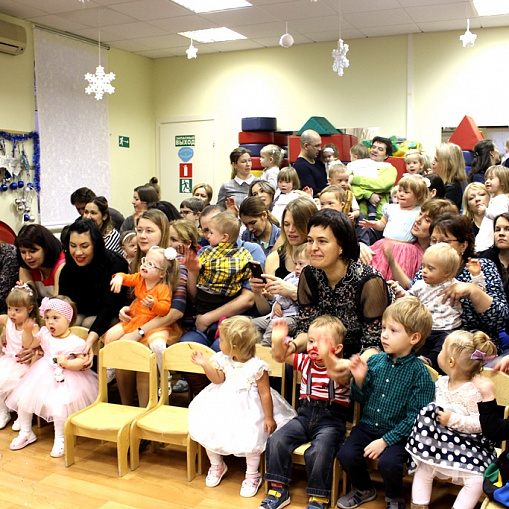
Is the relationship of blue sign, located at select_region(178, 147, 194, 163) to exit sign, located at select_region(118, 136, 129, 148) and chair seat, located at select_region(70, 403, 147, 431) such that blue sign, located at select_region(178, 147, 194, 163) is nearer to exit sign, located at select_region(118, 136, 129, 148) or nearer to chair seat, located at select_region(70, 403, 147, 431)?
exit sign, located at select_region(118, 136, 129, 148)

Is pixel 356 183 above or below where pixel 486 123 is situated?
below

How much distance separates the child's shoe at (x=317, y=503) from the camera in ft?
8.70

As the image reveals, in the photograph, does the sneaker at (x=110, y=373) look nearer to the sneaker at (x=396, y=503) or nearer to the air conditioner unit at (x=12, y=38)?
the sneaker at (x=396, y=503)

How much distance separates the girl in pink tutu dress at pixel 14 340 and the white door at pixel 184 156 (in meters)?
5.91

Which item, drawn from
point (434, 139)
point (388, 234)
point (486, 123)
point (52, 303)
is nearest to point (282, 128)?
point (434, 139)

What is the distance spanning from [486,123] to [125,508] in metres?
6.65

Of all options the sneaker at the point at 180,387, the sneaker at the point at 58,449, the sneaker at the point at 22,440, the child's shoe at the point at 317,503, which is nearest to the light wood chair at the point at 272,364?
the child's shoe at the point at 317,503

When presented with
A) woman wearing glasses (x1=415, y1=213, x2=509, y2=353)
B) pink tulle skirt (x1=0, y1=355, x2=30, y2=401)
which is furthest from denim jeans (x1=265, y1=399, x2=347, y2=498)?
pink tulle skirt (x1=0, y1=355, x2=30, y2=401)

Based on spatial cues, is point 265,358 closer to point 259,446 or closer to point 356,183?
point 259,446

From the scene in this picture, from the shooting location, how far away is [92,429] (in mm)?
3129

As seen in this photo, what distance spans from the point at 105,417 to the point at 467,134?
5702 mm

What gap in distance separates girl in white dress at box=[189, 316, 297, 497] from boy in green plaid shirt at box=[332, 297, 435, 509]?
0.43 metres

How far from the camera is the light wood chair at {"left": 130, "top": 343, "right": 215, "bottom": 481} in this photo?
303 centimetres

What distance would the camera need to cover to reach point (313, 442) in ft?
8.95
